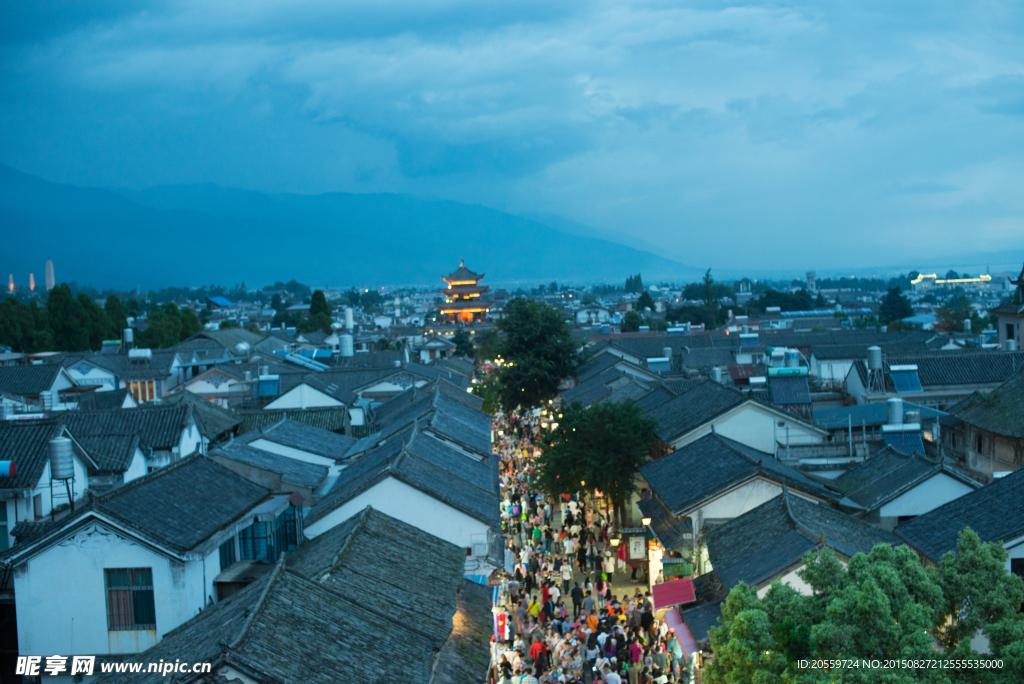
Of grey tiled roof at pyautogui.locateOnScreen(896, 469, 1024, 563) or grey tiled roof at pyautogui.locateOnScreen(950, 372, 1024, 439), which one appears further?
grey tiled roof at pyautogui.locateOnScreen(950, 372, 1024, 439)

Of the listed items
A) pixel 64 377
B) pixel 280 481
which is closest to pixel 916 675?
pixel 280 481

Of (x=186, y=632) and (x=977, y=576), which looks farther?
(x=186, y=632)

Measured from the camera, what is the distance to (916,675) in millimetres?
9336

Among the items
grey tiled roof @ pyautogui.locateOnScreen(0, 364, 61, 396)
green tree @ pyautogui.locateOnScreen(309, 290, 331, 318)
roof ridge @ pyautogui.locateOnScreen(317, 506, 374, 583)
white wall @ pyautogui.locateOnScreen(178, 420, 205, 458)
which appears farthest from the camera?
green tree @ pyautogui.locateOnScreen(309, 290, 331, 318)

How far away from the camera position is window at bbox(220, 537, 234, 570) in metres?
16.8

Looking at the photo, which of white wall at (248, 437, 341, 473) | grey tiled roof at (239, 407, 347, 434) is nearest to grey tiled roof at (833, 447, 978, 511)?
white wall at (248, 437, 341, 473)

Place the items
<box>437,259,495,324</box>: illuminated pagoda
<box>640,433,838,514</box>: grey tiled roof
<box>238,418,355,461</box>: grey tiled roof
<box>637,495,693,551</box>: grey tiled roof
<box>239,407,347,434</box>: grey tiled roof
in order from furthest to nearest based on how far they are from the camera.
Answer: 1. <box>437,259,495,324</box>: illuminated pagoda
2. <box>239,407,347,434</box>: grey tiled roof
3. <box>238,418,355,461</box>: grey tiled roof
4. <box>637,495,693,551</box>: grey tiled roof
5. <box>640,433,838,514</box>: grey tiled roof

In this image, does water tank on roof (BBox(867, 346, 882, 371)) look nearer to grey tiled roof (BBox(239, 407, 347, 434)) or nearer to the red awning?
the red awning

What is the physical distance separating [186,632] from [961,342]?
59888 mm

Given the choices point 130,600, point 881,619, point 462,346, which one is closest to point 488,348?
point 462,346

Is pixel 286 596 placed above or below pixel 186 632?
above

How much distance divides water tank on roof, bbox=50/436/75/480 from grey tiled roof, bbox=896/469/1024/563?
1621cm

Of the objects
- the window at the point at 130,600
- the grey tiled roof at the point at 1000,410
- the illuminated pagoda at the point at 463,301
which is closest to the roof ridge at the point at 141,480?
the window at the point at 130,600

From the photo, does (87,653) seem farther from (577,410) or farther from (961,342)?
(961,342)
